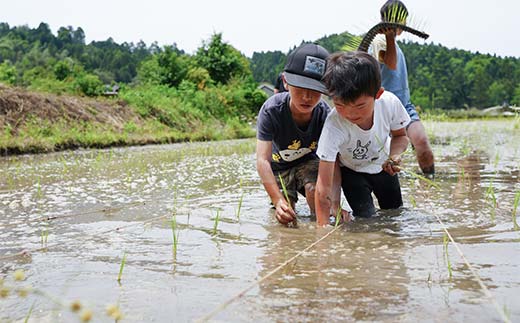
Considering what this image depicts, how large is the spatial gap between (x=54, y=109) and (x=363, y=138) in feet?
31.2

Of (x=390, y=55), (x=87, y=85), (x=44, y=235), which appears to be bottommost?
(x=44, y=235)

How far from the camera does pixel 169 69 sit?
24.1 m

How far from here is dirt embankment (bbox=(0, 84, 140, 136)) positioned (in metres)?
9.85

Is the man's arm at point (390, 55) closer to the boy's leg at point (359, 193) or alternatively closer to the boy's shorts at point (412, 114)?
the boy's shorts at point (412, 114)

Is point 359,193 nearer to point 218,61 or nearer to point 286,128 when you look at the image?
point 286,128

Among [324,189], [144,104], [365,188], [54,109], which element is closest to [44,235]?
[324,189]

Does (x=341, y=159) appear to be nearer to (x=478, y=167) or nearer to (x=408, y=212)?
(x=408, y=212)

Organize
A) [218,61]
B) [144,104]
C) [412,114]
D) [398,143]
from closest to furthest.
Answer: [398,143] < [412,114] < [144,104] < [218,61]

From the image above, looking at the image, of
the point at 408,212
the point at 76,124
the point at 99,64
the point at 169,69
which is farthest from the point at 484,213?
the point at 99,64

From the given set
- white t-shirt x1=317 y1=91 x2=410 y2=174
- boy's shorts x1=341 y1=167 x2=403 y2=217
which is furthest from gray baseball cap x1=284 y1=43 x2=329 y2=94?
boy's shorts x1=341 y1=167 x2=403 y2=217

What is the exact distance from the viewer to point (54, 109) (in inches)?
438

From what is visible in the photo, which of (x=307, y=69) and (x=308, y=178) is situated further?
(x=308, y=178)

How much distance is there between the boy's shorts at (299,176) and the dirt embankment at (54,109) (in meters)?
7.08

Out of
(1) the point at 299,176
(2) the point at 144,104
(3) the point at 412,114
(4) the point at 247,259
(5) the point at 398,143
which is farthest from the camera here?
(2) the point at 144,104
